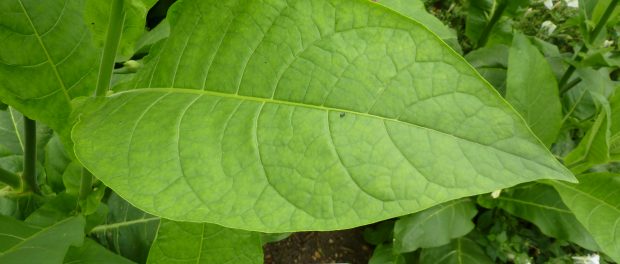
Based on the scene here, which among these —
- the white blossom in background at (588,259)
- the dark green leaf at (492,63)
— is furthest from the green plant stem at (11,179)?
the white blossom in background at (588,259)

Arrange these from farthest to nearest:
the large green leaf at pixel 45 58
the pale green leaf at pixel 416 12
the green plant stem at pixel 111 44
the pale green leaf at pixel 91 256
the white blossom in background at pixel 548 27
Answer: the white blossom in background at pixel 548 27 → the pale green leaf at pixel 416 12 → the pale green leaf at pixel 91 256 → the large green leaf at pixel 45 58 → the green plant stem at pixel 111 44

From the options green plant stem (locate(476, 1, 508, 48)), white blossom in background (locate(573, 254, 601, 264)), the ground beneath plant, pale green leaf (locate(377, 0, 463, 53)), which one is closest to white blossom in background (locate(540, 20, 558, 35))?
green plant stem (locate(476, 1, 508, 48))

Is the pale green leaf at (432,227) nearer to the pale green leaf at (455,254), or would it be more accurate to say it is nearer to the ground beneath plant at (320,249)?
the pale green leaf at (455,254)

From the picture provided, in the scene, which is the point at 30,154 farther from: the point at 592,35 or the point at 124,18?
the point at 592,35

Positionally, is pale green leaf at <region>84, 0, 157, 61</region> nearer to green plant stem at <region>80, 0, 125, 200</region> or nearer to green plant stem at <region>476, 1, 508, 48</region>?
green plant stem at <region>80, 0, 125, 200</region>

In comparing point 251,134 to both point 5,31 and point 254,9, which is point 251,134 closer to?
point 254,9
